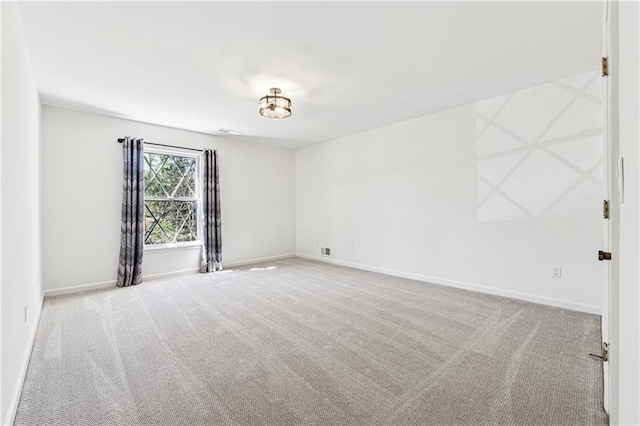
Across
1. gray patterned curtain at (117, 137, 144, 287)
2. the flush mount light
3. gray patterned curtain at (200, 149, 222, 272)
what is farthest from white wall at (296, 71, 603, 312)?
gray patterned curtain at (117, 137, 144, 287)

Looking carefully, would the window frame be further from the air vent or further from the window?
the air vent

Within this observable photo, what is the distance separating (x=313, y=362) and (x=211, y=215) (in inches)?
140

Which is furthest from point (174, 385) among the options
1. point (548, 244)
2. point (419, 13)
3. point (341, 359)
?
point (548, 244)

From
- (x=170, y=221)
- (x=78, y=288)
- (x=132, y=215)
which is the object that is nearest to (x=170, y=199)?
(x=170, y=221)

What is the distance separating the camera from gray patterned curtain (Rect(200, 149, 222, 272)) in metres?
4.79

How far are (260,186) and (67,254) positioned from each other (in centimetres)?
317

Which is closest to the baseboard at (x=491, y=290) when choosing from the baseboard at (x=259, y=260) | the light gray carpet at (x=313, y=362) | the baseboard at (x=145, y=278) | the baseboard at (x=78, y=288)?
the light gray carpet at (x=313, y=362)

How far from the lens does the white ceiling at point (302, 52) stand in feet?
6.18

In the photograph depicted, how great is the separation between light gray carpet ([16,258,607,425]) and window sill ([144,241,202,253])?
3.49ft

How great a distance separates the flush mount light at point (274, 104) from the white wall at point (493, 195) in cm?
206

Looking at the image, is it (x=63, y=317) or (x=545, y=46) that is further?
(x=63, y=317)

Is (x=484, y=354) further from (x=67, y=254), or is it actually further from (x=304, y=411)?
(x=67, y=254)

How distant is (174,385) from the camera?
175cm

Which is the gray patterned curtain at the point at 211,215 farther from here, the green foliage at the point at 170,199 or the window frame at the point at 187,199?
the green foliage at the point at 170,199
